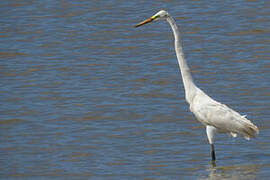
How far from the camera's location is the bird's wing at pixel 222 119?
10.4 m

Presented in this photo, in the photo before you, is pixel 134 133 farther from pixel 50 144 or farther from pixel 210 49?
pixel 210 49

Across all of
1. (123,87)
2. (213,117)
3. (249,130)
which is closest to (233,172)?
(249,130)

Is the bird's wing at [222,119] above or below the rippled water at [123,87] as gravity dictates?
above

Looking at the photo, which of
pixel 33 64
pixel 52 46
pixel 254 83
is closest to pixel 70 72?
pixel 33 64

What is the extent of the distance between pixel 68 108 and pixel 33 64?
135 inches

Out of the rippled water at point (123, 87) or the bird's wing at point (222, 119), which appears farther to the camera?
the rippled water at point (123, 87)

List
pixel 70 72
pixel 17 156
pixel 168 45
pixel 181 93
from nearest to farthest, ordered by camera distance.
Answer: pixel 17 156 < pixel 181 93 < pixel 70 72 < pixel 168 45

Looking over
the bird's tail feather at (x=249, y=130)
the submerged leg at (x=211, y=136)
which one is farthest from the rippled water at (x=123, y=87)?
the bird's tail feather at (x=249, y=130)

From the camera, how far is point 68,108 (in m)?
13.5

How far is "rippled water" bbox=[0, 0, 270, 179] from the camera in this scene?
1061cm

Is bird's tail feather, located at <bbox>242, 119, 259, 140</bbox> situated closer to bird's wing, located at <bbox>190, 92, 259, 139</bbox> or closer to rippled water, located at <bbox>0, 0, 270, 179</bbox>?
bird's wing, located at <bbox>190, 92, 259, 139</bbox>

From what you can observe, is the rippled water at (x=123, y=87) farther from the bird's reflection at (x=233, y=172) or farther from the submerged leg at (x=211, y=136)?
the submerged leg at (x=211, y=136)

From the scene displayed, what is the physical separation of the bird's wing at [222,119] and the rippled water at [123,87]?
41 cm

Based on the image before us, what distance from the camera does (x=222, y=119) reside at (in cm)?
1047
